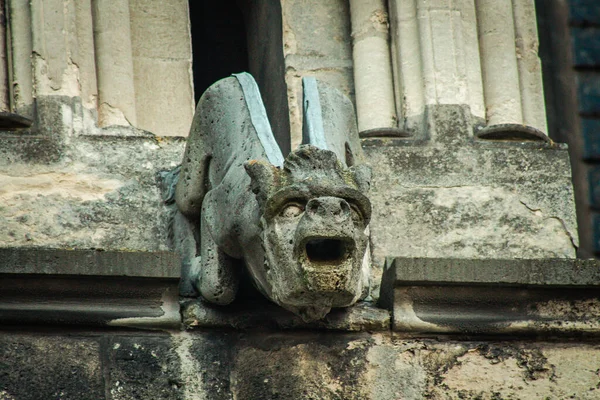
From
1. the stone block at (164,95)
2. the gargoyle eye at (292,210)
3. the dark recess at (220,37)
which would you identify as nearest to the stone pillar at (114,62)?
the stone block at (164,95)

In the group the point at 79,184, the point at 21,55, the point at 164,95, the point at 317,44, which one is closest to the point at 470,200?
the point at 317,44

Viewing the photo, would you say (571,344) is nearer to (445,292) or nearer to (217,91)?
(445,292)

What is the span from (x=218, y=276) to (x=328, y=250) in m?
0.53

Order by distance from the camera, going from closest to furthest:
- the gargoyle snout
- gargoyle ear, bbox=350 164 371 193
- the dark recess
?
the gargoyle snout, gargoyle ear, bbox=350 164 371 193, the dark recess

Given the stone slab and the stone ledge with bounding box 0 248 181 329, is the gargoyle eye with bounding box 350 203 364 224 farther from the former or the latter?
the stone slab

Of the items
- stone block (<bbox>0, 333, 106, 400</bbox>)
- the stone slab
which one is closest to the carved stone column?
the stone slab

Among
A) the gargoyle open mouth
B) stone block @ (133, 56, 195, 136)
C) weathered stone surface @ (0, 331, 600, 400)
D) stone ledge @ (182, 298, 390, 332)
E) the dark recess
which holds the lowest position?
weathered stone surface @ (0, 331, 600, 400)

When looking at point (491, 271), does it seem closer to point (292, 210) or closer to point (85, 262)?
point (292, 210)

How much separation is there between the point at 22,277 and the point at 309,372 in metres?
0.86

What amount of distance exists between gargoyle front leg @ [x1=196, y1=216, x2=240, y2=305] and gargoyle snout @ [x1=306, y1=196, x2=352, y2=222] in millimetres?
570

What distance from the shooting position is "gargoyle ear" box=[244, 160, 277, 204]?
6195 mm

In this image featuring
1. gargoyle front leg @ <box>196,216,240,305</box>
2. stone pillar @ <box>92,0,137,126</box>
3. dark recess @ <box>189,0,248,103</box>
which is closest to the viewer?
gargoyle front leg @ <box>196,216,240,305</box>

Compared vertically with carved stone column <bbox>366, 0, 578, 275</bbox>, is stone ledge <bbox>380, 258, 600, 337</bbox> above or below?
below

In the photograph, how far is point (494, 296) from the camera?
6.66 metres
